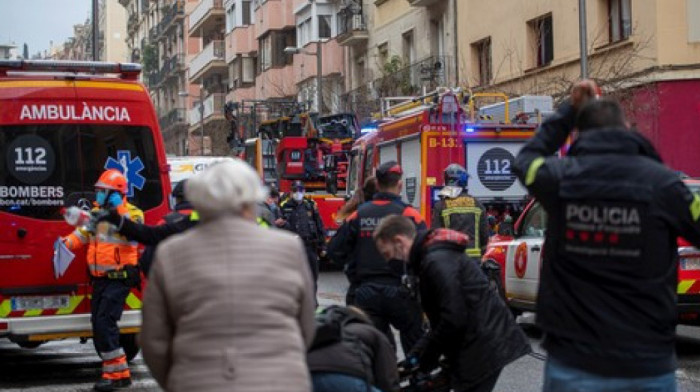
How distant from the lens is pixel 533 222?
13.7m

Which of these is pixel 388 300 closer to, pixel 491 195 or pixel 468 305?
pixel 468 305

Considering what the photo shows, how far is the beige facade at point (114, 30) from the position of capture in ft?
376

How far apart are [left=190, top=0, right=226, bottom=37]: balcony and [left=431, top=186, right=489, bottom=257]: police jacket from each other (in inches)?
2157

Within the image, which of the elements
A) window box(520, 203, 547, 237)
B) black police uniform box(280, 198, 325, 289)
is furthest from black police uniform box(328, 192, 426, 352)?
black police uniform box(280, 198, 325, 289)

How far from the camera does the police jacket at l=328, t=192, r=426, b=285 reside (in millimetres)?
8555

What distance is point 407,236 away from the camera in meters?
6.75

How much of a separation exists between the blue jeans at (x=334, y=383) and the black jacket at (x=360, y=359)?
2 centimetres

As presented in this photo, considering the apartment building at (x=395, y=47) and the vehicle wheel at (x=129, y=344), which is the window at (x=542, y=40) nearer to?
the apartment building at (x=395, y=47)

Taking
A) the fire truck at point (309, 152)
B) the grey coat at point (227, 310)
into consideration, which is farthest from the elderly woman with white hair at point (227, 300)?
the fire truck at point (309, 152)

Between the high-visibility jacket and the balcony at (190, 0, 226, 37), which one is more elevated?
the balcony at (190, 0, 226, 37)

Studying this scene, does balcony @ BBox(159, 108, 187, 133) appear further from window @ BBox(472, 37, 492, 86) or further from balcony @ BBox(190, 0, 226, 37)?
window @ BBox(472, 37, 492, 86)

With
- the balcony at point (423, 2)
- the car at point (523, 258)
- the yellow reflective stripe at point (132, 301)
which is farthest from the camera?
the balcony at point (423, 2)

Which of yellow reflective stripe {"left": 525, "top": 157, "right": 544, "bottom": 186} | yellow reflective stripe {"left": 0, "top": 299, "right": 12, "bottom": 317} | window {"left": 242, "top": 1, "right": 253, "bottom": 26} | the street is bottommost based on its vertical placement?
the street

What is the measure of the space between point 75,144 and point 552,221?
7032 mm
